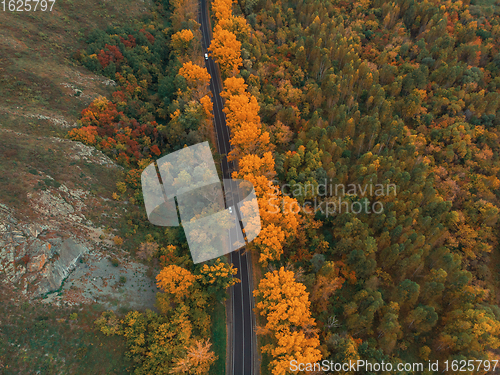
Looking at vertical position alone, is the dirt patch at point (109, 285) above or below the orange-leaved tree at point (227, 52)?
below

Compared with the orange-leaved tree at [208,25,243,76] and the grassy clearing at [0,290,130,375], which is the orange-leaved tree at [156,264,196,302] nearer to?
the grassy clearing at [0,290,130,375]

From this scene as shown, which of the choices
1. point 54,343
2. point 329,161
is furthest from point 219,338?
point 329,161

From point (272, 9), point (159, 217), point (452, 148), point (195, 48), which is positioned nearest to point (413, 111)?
point (452, 148)

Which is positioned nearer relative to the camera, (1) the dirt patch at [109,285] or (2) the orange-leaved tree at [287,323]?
(2) the orange-leaved tree at [287,323]

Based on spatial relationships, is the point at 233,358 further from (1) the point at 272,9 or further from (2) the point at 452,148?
(1) the point at 272,9

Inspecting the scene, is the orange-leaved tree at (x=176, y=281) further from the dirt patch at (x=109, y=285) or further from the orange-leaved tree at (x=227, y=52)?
the orange-leaved tree at (x=227, y=52)

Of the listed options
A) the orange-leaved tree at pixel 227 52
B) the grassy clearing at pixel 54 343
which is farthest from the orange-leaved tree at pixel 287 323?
the orange-leaved tree at pixel 227 52

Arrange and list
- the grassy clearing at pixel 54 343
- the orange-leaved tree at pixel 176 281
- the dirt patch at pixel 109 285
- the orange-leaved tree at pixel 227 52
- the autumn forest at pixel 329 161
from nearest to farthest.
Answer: the grassy clearing at pixel 54 343, the dirt patch at pixel 109 285, the orange-leaved tree at pixel 176 281, the autumn forest at pixel 329 161, the orange-leaved tree at pixel 227 52

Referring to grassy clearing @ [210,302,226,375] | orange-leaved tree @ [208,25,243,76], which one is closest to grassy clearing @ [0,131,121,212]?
grassy clearing @ [210,302,226,375]

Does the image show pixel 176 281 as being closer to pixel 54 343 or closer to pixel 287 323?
pixel 54 343
